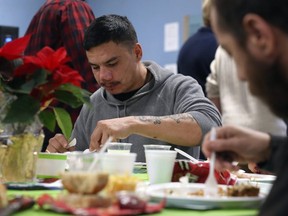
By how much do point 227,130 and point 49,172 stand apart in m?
0.59

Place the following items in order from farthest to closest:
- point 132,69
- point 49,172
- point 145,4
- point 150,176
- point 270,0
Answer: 1. point 145,4
2. point 132,69
3. point 49,172
4. point 150,176
5. point 270,0

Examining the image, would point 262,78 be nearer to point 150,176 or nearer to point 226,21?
point 226,21

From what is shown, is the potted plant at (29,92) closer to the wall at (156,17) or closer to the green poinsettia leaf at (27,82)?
the green poinsettia leaf at (27,82)

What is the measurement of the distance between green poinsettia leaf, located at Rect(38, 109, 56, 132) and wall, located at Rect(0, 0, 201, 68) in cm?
311

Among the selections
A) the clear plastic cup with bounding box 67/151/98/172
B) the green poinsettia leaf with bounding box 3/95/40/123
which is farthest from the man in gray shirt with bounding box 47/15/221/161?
the clear plastic cup with bounding box 67/151/98/172

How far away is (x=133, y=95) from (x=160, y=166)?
1.08 m

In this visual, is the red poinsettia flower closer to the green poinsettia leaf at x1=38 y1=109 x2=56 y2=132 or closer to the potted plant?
the potted plant

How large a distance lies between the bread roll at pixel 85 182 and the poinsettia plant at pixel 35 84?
328 mm

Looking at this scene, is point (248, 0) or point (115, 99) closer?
point (248, 0)

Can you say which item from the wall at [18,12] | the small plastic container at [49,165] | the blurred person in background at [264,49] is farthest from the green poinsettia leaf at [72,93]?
the wall at [18,12]

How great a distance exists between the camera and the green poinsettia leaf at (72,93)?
1.46m

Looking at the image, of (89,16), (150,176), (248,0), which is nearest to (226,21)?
(248,0)

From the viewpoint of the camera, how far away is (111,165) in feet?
3.93

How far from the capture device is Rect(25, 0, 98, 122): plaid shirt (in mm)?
2900
